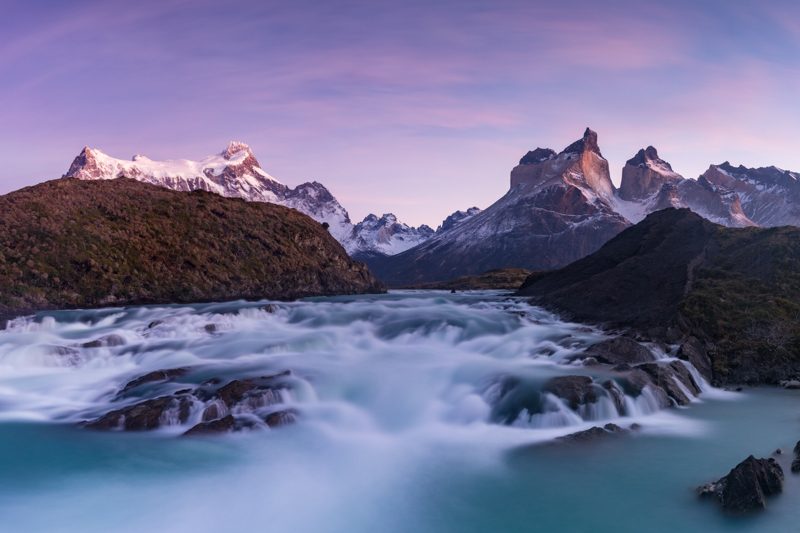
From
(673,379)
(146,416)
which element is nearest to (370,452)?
(146,416)

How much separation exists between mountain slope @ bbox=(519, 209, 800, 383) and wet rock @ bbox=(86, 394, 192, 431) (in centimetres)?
2682

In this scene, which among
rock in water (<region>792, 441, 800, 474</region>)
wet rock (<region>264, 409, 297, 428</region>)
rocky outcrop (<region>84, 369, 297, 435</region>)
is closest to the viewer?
rock in water (<region>792, 441, 800, 474</region>)

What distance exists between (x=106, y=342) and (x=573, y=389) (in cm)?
2943

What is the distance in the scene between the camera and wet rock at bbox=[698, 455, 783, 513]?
1468cm

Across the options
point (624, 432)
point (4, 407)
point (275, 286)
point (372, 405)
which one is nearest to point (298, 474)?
point (372, 405)

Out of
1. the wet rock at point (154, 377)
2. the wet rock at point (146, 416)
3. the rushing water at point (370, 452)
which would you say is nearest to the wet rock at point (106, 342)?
the rushing water at point (370, 452)

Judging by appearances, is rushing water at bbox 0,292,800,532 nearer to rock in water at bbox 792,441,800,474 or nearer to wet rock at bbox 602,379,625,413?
wet rock at bbox 602,379,625,413

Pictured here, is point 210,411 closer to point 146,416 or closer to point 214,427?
point 214,427

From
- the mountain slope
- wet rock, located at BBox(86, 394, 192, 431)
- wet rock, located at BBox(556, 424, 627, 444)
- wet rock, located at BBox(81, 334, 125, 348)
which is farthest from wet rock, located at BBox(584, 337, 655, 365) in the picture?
wet rock, located at BBox(81, 334, 125, 348)

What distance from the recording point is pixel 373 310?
172 ft

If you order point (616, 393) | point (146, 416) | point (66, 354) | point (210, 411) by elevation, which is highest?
point (66, 354)

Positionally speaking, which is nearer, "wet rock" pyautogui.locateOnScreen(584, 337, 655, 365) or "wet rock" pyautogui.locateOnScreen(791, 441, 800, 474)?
"wet rock" pyautogui.locateOnScreen(791, 441, 800, 474)

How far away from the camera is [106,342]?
3578 cm

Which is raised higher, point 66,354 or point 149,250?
point 149,250
